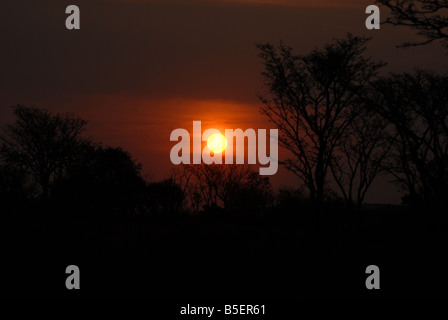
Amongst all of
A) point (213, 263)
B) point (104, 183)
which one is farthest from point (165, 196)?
point (213, 263)

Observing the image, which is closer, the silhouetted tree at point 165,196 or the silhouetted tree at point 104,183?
the silhouetted tree at point 104,183

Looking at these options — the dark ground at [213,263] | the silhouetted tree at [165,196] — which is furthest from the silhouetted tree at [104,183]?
the dark ground at [213,263]

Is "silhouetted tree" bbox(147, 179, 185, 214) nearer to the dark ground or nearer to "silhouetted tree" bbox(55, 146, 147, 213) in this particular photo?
"silhouetted tree" bbox(55, 146, 147, 213)

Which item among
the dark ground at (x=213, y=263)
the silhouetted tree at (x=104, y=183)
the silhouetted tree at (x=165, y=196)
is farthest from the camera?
the silhouetted tree at (x=165, y=196)

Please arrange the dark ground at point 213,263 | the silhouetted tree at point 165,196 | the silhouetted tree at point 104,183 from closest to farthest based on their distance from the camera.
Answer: the dark ground at point 213,263
the silhouetted tree at point 104,183
the silhouetted tree at point 165,196

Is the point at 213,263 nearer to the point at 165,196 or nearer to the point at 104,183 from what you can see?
the point at 104,183

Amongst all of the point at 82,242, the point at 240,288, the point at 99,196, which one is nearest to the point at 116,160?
the point at 99,196

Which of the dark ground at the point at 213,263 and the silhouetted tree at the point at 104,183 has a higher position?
the silhouetted tree at the point at 104,183

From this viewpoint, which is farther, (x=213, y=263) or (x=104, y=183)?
(x=104, y=183)

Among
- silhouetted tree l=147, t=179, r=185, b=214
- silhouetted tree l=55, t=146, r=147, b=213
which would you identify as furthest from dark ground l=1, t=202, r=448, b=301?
silhouetted tree l=147, t=179, r=185, b=214

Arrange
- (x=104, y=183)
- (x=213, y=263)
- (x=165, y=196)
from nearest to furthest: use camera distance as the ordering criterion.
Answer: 1. (x=213, y=263)
2. (x=104, y=183)
3. (x=165, y=196)

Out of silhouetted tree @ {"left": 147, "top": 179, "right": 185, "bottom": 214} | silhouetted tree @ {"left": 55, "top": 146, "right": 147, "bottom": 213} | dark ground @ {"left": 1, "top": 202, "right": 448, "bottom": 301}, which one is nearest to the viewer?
dark ground @ {"left": 1, "top": 202, "right": 448, "bottom": 301}

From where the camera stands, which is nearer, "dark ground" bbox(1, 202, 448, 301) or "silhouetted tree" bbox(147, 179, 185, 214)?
"dark ground" bbox(1, 202, 448, 301)

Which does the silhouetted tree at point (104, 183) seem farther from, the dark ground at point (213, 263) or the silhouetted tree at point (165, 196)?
the dark ground at point (213, 263)
